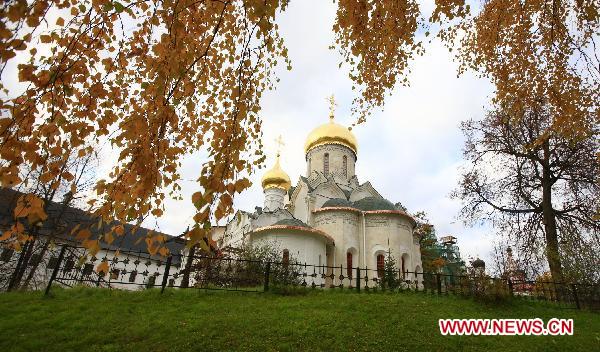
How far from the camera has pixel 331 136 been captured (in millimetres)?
24766

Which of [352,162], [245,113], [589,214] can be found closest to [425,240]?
[352,162]

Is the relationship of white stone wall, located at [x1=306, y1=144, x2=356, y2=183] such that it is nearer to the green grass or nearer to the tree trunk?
the tree trunk

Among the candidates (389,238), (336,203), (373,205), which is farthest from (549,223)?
(336,203)

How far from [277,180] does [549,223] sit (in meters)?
15.0

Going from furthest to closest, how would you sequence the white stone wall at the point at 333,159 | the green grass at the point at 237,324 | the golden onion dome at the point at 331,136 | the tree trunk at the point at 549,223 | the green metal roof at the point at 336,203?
the golden onion dome at the point at 331,136, the white stone wall at the point at 333,159, the green metal roof at the point at 336,203, the tree trunk at the point at 549,223, the green grass at the point at 237,324

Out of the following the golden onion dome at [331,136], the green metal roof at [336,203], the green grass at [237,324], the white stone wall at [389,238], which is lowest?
the green grass at [237,324]

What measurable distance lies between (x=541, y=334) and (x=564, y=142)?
1023 cm

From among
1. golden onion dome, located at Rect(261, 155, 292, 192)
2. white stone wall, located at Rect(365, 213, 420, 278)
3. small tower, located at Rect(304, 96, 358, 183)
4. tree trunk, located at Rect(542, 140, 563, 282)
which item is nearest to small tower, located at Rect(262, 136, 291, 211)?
golden onion dome, located at Rect(261, 155, 292, 192)

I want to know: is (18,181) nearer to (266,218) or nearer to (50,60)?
(50,60)

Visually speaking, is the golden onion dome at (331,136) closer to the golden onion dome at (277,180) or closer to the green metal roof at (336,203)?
the golden onion dome at (277,180)

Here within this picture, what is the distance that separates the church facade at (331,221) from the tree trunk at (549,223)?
5844mm

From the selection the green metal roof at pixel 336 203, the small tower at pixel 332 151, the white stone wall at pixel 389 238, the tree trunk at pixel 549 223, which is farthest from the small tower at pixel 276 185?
the tree trunk at pixel 549 223

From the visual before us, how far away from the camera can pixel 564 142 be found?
48.9 feet

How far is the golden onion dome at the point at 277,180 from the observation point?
24109 mm
